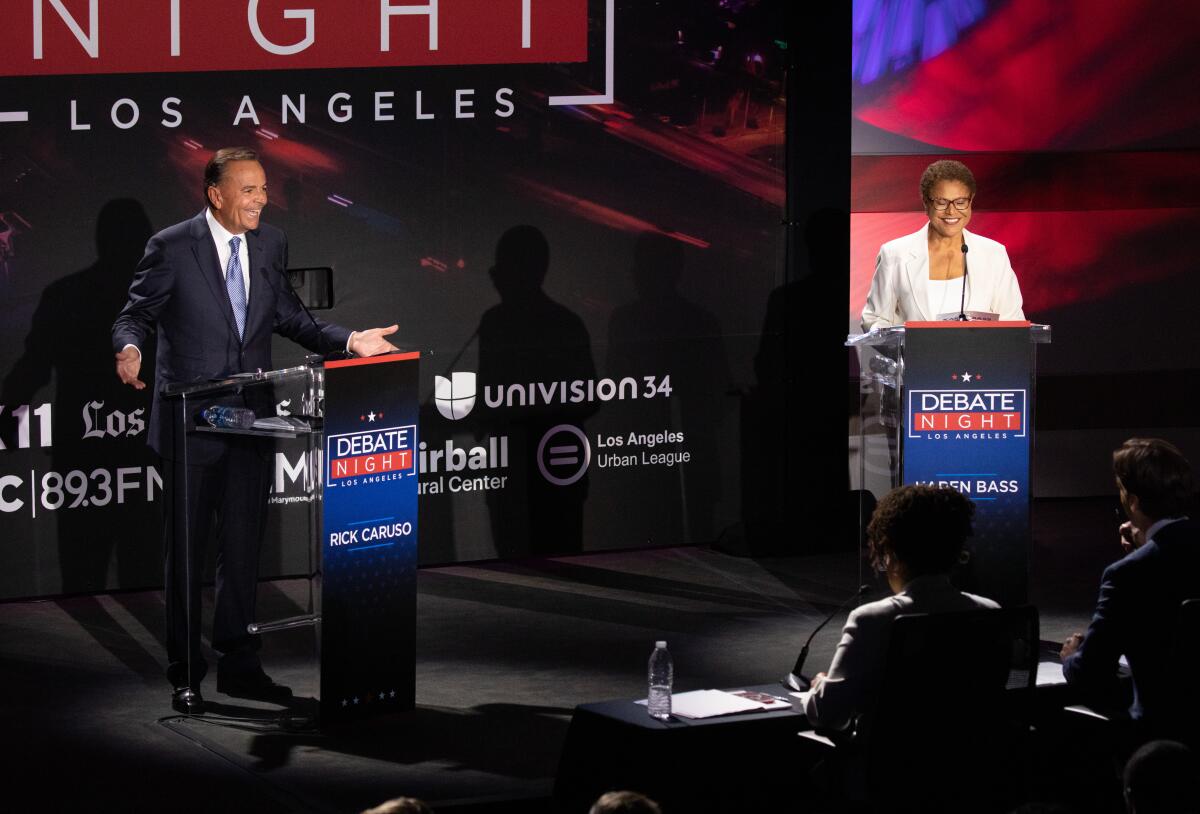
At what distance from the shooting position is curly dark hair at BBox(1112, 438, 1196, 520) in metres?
4.35

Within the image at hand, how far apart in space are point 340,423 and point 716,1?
3443mm

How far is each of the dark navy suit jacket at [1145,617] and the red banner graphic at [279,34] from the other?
13.3 feet

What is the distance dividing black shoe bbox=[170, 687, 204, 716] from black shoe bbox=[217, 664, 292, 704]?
5.7 inches

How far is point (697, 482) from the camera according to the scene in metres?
8.06

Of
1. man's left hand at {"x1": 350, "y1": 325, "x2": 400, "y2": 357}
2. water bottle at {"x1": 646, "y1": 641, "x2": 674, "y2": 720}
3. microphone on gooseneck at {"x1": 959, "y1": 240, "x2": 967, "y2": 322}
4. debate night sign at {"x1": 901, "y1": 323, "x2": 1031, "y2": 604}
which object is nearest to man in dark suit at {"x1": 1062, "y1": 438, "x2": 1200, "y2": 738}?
water bottle at {"x1": 646, "y1": 641, "x2": 674, "y2": 720}

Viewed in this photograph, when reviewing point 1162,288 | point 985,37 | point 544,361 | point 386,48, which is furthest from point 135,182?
point 1162,288

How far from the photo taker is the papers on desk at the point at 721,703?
13.4 feet

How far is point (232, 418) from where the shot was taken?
17.7ft

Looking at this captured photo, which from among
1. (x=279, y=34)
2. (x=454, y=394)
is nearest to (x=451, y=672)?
(x=454, y=394)

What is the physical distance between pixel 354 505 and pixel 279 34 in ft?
8.50

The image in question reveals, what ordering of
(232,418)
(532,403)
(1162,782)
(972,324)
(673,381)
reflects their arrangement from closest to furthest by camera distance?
(1162,782) < (232,418) < (972,324) < (532,403) < (673,381)

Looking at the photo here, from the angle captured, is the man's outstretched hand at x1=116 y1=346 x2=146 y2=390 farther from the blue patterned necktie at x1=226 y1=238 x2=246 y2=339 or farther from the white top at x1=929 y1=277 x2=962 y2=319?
the white top at x1=929 y1=277 x2=962 y2=319

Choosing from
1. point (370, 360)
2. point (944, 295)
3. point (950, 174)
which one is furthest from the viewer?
point (944, 295)

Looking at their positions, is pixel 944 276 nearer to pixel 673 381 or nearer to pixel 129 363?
pixel 673 381
